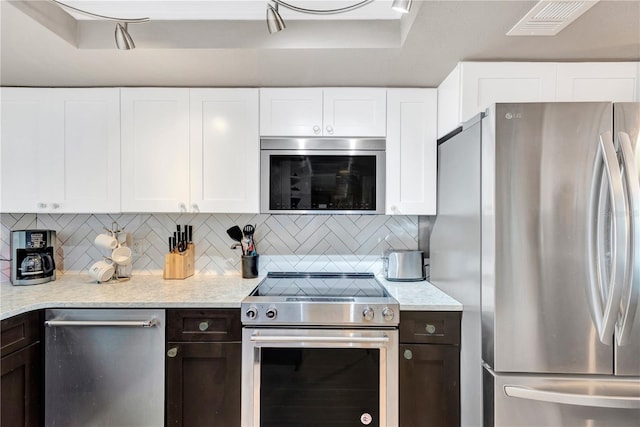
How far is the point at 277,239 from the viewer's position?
7.83 feet

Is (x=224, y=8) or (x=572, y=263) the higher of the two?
(x=224, y=8)

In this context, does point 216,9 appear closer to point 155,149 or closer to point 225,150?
point 225,150

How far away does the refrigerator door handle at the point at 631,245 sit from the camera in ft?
3.92

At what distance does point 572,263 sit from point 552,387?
0.53 metres

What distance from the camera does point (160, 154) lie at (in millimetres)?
2080

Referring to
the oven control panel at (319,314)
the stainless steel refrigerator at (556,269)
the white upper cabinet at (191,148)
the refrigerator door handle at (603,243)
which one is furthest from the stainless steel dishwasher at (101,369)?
the refrigerator door handle at (603,243)

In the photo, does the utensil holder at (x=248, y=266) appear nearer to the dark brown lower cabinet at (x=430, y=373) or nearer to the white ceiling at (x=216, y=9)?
the dark brown lower cabinet at (x=430, y=373)

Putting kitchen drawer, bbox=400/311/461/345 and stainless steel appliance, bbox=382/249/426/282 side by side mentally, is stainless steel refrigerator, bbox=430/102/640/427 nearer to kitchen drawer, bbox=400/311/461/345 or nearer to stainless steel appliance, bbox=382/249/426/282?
kitchen drawer, bbox=400/311/461/345

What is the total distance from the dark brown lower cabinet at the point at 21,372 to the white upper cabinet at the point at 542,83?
8.09 feet

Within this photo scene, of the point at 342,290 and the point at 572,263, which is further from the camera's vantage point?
the point at 342,290

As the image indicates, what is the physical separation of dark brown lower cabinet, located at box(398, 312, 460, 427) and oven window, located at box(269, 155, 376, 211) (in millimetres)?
797

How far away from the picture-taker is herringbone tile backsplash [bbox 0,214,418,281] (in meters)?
2.37

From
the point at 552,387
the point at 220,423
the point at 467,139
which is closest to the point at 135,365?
the point at 220,423

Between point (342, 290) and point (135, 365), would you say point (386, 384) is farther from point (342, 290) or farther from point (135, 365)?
point (135, 365)
